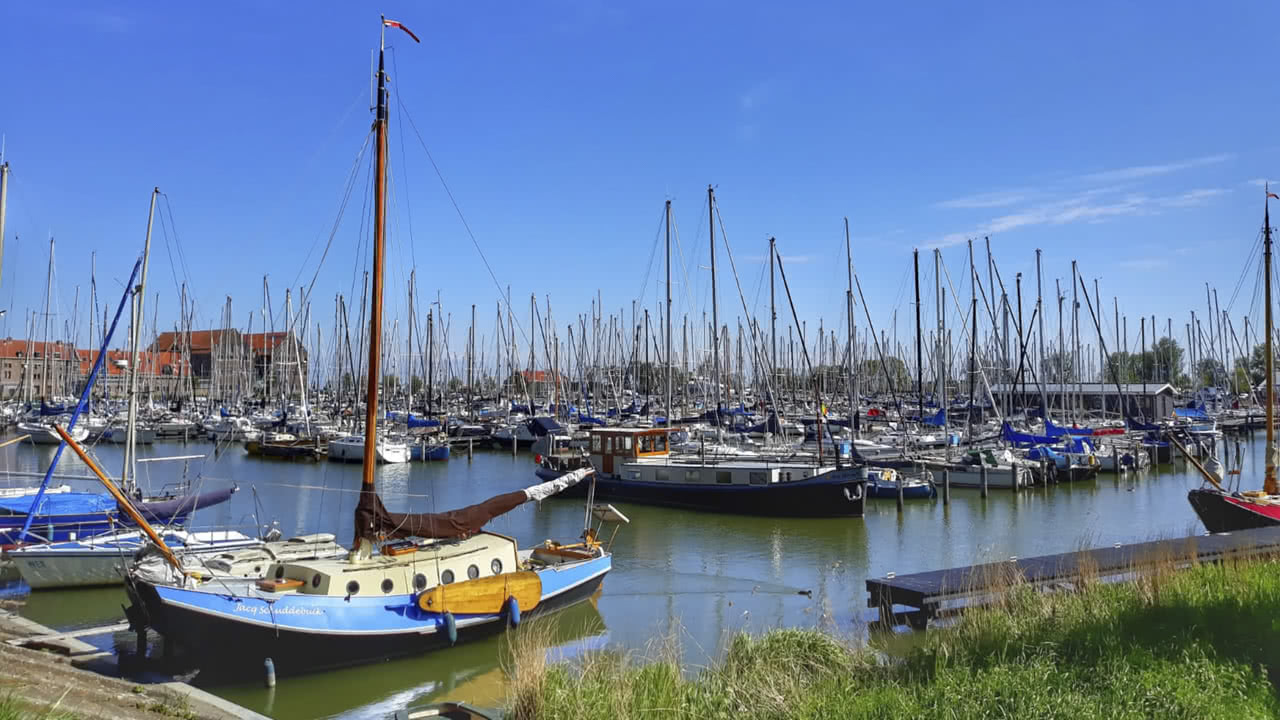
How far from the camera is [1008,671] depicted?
10719 mm

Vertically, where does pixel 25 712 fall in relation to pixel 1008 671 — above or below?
above

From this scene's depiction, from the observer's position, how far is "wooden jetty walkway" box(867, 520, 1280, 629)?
16188 millimetres

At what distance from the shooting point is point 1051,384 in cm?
8088

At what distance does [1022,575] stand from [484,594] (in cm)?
1028

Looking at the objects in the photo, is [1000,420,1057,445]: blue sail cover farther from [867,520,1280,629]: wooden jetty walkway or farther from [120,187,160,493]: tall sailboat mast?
[120,187,160,493]: tall sailboat mast

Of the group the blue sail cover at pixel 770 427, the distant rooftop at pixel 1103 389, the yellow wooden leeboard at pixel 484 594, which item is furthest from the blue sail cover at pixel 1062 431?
the yellow wooden leeboard at pixel 484 594

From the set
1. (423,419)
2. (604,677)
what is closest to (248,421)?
(423,419)

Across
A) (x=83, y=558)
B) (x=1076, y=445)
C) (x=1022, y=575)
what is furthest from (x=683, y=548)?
(x=1076, y=445)

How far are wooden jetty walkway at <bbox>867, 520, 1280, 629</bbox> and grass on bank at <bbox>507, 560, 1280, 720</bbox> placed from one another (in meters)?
1.77

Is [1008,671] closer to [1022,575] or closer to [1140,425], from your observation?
[1022,575]

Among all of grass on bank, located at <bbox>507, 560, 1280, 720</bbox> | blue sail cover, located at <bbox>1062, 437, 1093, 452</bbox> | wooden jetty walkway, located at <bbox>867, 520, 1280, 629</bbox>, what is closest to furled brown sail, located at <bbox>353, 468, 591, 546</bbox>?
grass on bank, located at <bbox>507, 560, 1280, 720</bbox>

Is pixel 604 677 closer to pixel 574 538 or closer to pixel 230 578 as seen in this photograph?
pixel 230 578

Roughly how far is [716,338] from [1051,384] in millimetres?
48145

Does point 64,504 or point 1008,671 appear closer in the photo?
point 1008,671
